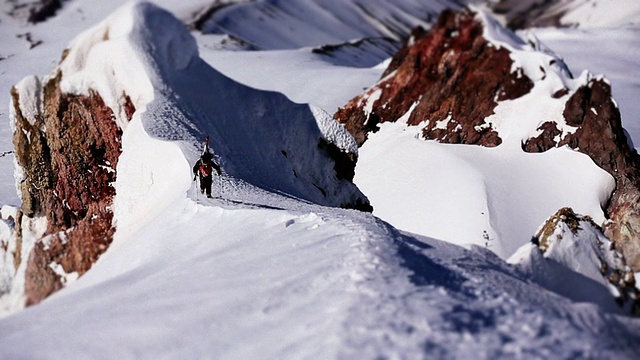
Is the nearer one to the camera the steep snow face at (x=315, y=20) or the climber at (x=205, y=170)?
the climber at (x=205, y=170)

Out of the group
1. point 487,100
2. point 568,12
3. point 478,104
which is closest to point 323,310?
point 478,104

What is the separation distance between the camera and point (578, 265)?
24.9ft

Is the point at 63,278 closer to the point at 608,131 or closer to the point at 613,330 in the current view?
the point at 613,330

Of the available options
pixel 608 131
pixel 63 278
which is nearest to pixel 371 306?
pixel 63 278

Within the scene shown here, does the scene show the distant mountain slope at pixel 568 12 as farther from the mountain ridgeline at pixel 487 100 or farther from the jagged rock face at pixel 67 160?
the jagged rock face at pixel 67 160

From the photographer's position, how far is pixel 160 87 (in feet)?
40.0

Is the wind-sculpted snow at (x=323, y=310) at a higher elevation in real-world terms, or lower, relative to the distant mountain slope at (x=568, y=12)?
higher

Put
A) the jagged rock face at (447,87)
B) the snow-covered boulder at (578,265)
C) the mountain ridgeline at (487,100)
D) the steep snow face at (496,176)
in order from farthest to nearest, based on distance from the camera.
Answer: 1. the jagged rock face at (447,87)
2. the mountain ridgeline at (487,100)
3. the steep snow face at (496,176)
4. the snow-covered boulder at (578,265)

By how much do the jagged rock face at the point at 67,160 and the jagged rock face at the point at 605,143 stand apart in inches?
578

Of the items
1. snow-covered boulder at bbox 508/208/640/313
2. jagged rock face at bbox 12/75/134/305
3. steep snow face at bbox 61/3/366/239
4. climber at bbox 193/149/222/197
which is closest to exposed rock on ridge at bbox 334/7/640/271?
snow-covered boulder at bbox 508/208/640/313

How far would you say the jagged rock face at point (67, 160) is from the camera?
439 inches

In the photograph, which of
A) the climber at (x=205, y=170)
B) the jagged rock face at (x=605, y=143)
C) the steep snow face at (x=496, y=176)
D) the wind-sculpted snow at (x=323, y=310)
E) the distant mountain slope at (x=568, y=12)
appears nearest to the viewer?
the wind-sculpted snow at (x=323, y=310)

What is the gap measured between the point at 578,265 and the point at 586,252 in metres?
A: 0.49

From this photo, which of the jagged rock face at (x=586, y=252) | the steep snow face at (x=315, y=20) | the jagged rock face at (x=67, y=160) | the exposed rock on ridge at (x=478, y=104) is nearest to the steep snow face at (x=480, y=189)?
the exposed rock on ridge at (x=478, y=104)
